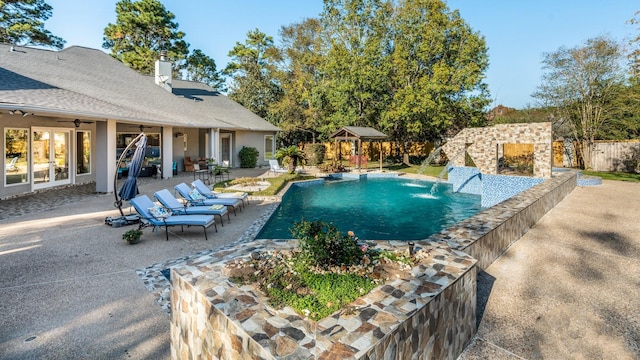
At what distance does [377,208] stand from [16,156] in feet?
42.2

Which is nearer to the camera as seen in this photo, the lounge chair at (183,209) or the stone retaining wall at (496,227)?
the stone retaining wall at (496,227)

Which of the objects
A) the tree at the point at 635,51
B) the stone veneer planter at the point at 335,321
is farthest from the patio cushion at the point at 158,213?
the tree at the point at 635,51

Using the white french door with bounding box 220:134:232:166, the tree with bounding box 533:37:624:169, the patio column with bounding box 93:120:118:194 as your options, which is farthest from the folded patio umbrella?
the tree with bounding box 533:37:624:169

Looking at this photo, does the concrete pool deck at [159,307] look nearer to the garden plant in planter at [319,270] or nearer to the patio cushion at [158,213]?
the patio cushion at [158,213]

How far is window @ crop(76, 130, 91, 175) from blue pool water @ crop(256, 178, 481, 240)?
921cm

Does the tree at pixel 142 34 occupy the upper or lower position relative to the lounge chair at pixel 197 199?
upper

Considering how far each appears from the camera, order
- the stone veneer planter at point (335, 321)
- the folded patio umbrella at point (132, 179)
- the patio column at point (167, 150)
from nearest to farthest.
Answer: the stone veneer planter at point (335, 321), the folded patio umbrella at point (132, 179), the patio column at point (167, 150)

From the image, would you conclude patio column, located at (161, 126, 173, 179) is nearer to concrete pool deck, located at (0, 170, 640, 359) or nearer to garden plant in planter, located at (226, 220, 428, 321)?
concrete pool deck, located at (0, 170, 640, 359)

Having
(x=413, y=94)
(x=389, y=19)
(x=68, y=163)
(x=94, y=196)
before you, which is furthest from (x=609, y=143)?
(x=68, y=163)

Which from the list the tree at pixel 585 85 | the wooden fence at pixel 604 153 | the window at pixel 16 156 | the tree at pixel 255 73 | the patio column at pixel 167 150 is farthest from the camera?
the tree at pixel 255 73

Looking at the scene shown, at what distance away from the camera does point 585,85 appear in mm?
20016

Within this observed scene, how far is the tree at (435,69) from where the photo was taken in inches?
873

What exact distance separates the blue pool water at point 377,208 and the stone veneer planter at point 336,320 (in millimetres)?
4714

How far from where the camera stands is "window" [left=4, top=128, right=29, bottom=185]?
10.9 metres
